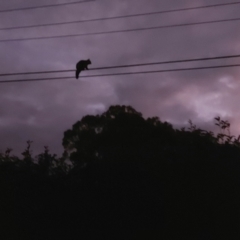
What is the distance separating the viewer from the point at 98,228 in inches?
416

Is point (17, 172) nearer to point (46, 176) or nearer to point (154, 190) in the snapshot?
point (46, 176)

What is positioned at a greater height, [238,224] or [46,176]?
[46,176]

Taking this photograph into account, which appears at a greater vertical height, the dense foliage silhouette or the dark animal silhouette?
the dark animal silhouette

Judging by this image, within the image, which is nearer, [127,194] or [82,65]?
[127,194]

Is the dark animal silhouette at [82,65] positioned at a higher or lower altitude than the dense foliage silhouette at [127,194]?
higher

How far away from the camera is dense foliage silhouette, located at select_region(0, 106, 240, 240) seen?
10414 millimetres

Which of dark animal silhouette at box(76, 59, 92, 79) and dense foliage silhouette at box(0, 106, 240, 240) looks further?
dark animal silhouette at box(76, 59, 92, 79)

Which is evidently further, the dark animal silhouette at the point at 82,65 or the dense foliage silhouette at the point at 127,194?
the dark animal silhouette at the point at 82,65

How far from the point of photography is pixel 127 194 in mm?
10594

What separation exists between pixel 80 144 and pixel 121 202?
16.3 m

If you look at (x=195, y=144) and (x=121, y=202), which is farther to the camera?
(x=195, y=144)

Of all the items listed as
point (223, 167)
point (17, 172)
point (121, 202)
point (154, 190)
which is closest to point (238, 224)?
point (223, 167)

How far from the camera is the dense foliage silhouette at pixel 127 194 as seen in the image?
1041cm

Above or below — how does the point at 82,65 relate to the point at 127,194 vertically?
above
